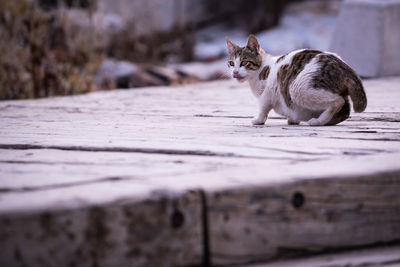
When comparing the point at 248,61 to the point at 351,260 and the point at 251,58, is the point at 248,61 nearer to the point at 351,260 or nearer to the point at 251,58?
the point at 251,58

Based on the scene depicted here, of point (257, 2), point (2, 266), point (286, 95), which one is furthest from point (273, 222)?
point (257, 2)

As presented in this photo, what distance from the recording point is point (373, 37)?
5266 mm

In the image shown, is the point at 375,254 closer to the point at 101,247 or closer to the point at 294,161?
the point at 294,161

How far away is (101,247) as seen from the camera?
1.58 m

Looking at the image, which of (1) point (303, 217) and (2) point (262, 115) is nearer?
(1) point (303, 217)

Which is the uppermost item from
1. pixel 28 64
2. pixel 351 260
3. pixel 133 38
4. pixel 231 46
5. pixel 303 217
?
pixel 231 46

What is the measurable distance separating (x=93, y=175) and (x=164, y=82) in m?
5.30

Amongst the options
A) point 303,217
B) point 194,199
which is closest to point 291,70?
point 303,217

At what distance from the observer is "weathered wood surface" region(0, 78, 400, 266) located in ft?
5.08

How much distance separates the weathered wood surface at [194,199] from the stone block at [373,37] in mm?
3047

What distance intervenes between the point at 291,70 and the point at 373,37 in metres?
2.56

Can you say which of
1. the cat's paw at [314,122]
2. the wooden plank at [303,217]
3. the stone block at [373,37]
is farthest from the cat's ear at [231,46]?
the stone block at [373,37]

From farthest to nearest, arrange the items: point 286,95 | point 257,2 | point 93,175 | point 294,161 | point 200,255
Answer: point 257,2
point 286,95
point 294,161
point 93,175
point 200,255

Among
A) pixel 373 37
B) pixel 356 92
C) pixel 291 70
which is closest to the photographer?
pixel 356 92
